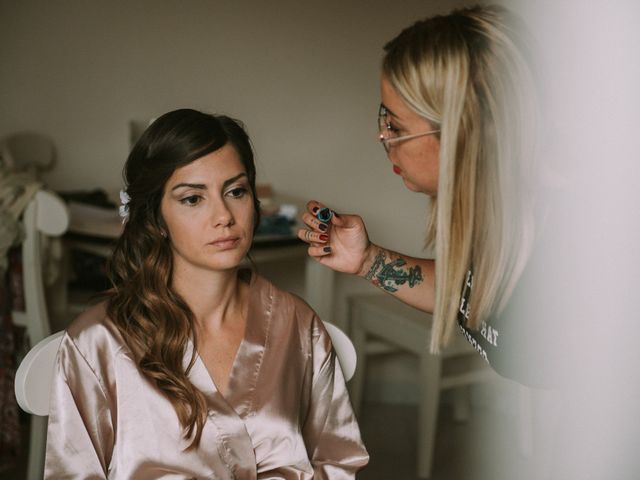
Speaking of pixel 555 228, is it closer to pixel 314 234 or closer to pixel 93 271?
pixel 314 234

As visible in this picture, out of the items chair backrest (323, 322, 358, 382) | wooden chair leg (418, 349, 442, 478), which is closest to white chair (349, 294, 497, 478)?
wooden chair leg (418, 349, 442, 478)

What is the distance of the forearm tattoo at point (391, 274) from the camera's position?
138 centimetres

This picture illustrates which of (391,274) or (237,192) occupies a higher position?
(237,192)

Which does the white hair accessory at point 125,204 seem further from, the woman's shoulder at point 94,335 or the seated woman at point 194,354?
the woman's shoulder at point 94,335

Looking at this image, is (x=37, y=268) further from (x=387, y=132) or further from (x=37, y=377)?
(x=387, y=132)

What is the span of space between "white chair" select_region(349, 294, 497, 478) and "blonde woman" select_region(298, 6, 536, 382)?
1313 millimetres

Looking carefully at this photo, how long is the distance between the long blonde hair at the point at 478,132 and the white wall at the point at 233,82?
192 centimetres

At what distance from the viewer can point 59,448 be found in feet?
3.70

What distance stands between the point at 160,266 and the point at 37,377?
256 mm

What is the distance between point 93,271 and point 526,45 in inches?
73.1

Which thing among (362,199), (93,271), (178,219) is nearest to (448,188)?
(178,219)

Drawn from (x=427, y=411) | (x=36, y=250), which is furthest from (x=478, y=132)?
(x=427, y=411)

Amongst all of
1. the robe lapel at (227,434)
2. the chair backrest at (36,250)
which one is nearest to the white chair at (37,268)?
the chair backrest at (36,250)

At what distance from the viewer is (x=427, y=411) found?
2414 millimetres
